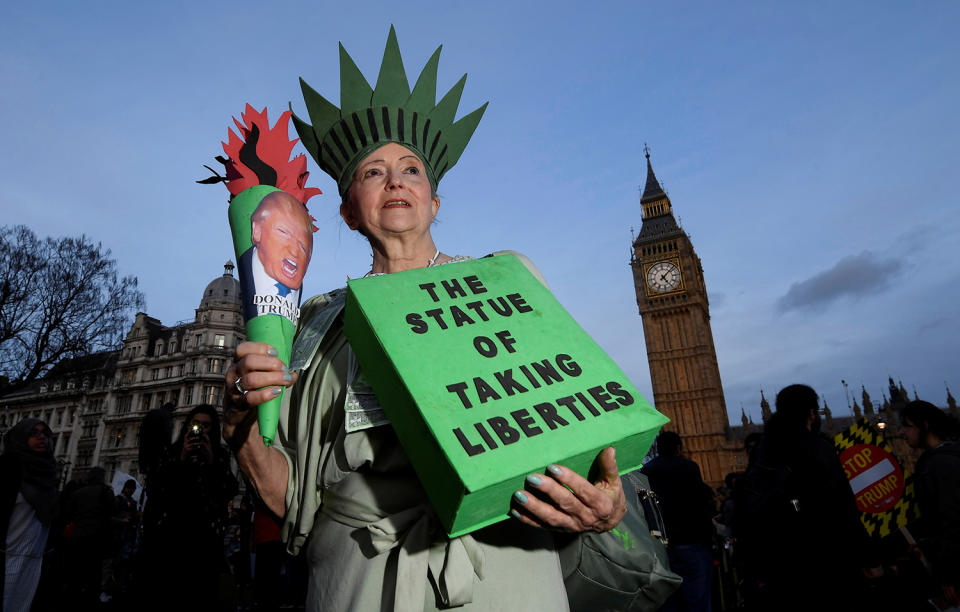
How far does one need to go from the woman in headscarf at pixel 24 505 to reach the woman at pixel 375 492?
4.29m

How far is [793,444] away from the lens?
128 inches

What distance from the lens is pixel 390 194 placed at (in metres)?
1.56

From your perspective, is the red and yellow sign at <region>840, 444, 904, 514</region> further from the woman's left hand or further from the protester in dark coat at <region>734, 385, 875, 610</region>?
the woman's left hand

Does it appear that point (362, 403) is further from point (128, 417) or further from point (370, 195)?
point (128, 417)

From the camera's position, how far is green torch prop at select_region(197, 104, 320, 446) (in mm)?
1066

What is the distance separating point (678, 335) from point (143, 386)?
152 feet

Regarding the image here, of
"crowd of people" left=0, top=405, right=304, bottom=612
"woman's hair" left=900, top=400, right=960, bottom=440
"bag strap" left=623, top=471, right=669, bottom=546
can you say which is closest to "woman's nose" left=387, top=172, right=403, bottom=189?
"bag strap" left=623, top=471, right=669, bottom=546

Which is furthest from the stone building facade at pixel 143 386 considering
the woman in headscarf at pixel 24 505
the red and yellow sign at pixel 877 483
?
the red and yellow sign at pixel 877 483

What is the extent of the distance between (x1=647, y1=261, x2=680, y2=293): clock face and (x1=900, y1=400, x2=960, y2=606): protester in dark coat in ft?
159

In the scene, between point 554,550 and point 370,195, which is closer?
point 554,550

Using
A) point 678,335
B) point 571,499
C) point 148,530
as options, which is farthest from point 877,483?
point 678,335

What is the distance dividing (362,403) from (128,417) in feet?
147

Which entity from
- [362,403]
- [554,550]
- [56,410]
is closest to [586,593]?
[554,550]

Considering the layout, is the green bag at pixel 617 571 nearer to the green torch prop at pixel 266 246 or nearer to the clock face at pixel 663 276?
the green torch prop at pixel 266 246
